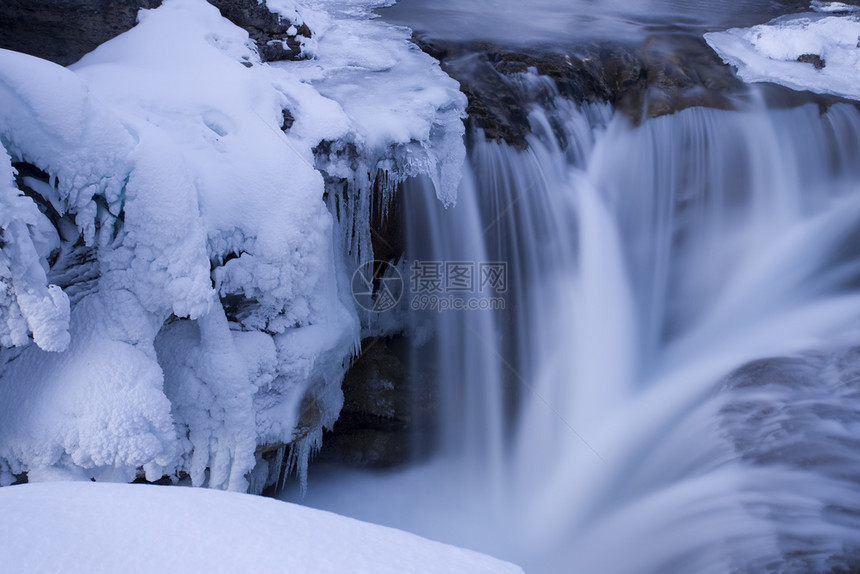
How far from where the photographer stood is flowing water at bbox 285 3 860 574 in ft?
10.9

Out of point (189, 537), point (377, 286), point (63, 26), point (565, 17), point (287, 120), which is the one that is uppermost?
point (565, 17)

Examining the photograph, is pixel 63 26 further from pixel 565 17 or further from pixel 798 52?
pixel 798 52

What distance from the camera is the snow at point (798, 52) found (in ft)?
16.8

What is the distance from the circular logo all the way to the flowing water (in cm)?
20

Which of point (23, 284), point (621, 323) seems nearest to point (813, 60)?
point (621, 323)

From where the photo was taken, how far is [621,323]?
423 centimetres

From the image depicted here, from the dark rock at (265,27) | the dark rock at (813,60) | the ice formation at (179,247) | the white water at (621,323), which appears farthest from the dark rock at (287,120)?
the dark rock at (813,60)

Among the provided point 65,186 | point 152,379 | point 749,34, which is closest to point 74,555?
point 152,379

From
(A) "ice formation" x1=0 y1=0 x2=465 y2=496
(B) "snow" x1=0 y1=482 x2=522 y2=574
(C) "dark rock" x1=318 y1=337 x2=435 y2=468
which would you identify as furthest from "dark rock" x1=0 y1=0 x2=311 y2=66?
(B) "snow" x1=0 y1=482 x2=522 y2=574

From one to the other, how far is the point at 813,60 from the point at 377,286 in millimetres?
4392

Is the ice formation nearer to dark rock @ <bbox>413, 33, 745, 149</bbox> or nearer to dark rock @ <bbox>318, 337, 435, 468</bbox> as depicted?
dark rock @ <bbox>318, 337, 435, 468</bbox>

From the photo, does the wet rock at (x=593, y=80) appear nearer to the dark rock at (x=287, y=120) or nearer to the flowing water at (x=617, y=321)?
the flowing water at (x=617, y=321)

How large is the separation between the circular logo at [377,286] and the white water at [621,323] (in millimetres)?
219

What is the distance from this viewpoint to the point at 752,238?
4422 mm
